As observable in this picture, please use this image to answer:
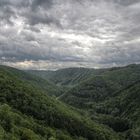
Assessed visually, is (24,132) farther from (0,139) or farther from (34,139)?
(0,139)

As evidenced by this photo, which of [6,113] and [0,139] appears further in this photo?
[6,113]

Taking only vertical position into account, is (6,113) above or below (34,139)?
above

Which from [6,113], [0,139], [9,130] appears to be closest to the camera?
[0,139]

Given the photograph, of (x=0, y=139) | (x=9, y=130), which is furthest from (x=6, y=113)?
(x=0, y=139)

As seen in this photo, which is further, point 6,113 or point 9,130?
point 6,113

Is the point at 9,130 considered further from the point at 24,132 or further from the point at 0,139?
the point at 0,139

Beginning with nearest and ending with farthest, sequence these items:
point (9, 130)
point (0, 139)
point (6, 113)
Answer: point (0, 139)
point (9, 130)
point (6, 113)

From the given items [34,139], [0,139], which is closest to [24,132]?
[34,139]

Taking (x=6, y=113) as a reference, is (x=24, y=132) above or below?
below

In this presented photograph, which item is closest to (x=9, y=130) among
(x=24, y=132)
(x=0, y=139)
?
(x=24, y=132)
